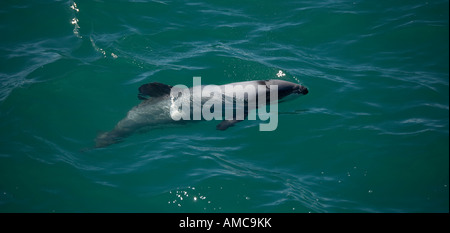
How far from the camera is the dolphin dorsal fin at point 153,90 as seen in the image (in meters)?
11.4

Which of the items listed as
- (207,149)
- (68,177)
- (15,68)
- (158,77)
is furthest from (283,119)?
(15,68)

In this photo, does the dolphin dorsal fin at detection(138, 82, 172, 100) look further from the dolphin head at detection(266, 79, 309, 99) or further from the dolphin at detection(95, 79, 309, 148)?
the dolphin head at detection(266, 79, 309, 99)

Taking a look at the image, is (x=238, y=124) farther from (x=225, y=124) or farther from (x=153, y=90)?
(x=153, y=90)

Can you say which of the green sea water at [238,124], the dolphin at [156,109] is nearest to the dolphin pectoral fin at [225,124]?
the dolphin at [156,109]

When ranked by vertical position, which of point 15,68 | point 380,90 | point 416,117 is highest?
point 15,68

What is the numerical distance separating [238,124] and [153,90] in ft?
9.30

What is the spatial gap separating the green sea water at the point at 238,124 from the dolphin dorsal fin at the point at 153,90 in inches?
41.8

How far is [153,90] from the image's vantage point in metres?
11.4

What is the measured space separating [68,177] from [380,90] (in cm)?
993

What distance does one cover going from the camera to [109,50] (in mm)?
13992

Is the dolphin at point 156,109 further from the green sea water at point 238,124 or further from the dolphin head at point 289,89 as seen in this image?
the green sea water at point 238,124

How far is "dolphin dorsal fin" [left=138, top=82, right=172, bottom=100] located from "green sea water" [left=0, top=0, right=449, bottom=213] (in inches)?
41.8
